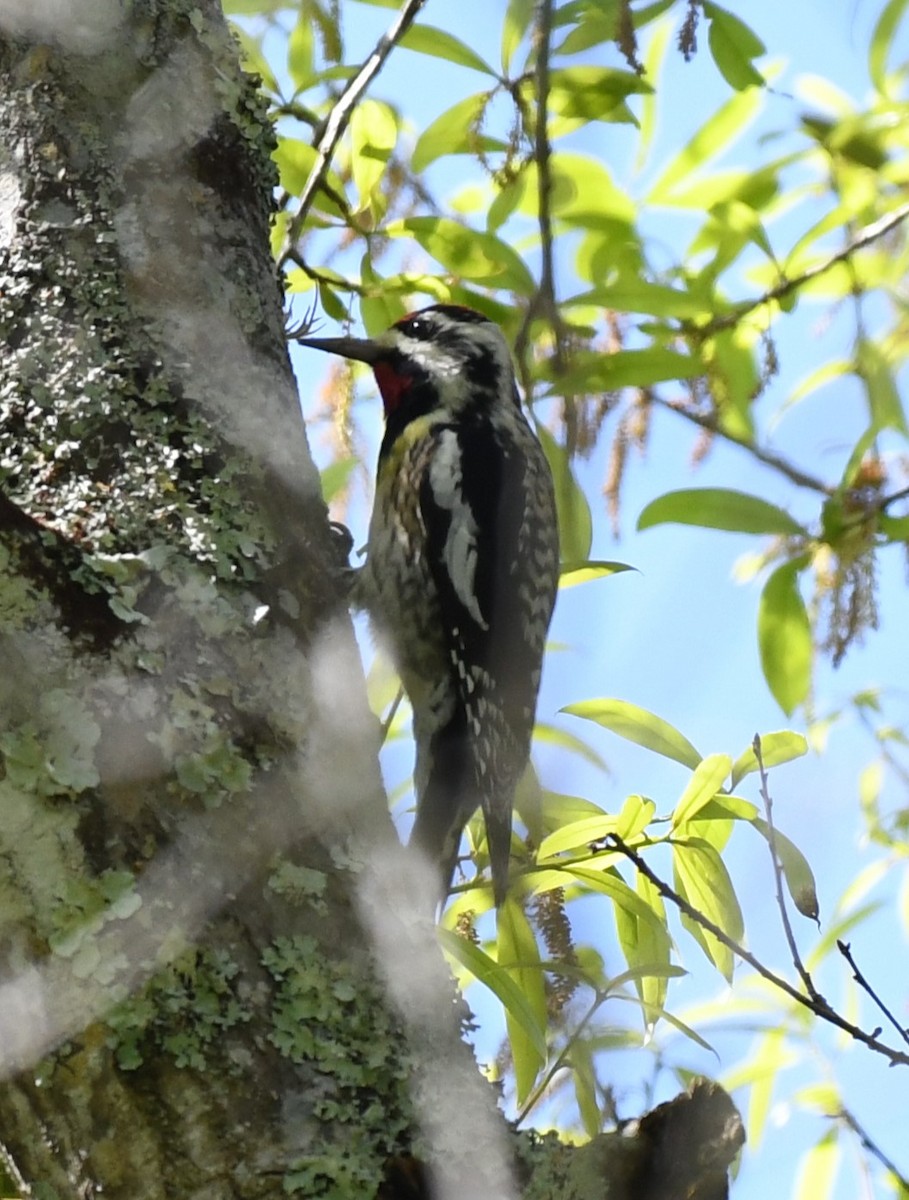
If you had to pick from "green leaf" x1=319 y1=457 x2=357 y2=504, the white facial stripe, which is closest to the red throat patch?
the white facial stripe

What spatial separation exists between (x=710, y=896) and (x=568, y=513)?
545mm

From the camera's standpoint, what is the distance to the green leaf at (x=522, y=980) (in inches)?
67.1

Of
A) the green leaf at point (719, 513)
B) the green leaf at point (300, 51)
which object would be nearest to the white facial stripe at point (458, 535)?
the green leaf at point (719, 513)

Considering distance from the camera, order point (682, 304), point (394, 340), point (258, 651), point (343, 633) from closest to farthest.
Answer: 1. point (258, 651)
2. point (343, 633)
3. point (682, 304)
4. point (394, 340)

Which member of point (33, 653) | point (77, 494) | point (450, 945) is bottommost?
point (450, 945)

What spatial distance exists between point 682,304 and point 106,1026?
4.90 ft

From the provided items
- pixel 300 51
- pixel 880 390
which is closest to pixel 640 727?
pixel 880 390

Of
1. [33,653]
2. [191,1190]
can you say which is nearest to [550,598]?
[33,653]

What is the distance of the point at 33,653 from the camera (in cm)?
130

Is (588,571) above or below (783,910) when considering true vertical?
above

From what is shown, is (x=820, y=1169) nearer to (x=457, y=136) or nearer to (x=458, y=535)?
(x=458, y=535)

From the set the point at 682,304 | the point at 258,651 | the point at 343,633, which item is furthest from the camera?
the point at 682,304

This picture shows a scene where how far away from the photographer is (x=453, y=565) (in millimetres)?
2666

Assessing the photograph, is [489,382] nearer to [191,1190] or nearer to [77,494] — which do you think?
[77,494]
